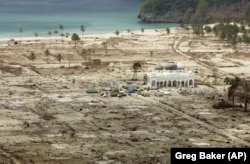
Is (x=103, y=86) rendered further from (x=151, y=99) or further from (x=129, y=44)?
(x=129, y=44)

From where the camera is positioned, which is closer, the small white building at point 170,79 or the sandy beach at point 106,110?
the sandy beach at point 106,110

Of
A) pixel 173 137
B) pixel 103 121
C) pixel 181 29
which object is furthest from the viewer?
pixel 181 29

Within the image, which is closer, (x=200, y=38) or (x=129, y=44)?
(x=129, y=44)

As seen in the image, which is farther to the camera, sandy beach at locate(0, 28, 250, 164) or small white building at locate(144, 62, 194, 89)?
small white building at locate(144, 62, 194, 89)

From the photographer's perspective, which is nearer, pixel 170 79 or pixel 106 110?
pixel 106 110

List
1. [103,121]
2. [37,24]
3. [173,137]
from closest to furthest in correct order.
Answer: [173,137], [103,121], [37,24]

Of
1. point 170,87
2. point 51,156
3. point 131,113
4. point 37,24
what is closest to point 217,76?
point 170,87

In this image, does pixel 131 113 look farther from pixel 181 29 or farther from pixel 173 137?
pixel 181 29

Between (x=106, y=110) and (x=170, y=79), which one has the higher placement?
(x=170, y=79)
